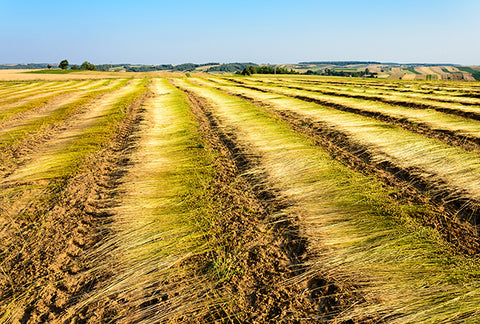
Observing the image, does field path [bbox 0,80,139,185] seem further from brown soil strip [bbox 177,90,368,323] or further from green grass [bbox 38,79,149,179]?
brown soil strip [bbox 177,90,368,323]

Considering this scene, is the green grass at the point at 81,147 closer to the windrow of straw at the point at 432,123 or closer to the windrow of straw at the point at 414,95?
the windrow of straw at the point at 432,123

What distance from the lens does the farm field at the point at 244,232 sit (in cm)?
294

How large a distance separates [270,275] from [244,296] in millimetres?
448

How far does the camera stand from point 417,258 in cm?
338

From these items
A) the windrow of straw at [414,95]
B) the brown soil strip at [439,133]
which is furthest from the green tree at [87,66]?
the brown soil strip at [439,133]

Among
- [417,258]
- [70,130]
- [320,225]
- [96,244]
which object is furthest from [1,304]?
[70,130]

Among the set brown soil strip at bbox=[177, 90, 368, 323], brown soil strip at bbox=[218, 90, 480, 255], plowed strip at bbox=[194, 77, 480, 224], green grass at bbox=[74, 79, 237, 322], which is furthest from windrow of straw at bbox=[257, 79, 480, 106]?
green grass at bbox=[74, 79, 237, 322]

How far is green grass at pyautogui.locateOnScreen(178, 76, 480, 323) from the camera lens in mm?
2768

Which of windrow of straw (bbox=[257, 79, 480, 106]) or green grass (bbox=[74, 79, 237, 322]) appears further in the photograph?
windrow of straw (bbox=[257, 79, 480, 106])

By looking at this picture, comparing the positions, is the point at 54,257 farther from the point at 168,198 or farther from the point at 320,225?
the point at 320,225

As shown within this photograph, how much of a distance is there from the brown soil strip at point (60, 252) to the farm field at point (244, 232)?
20 mm

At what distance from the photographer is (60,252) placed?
3.91 m

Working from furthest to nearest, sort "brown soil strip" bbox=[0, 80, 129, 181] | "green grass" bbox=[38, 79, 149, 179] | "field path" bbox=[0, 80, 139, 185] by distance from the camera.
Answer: "brown soil strip" bbox=[0, 80, 129, 181]
"green grass" bbox=[38, 79, 149, 179]
"field path" bbox=[0, 80, 139, 185]

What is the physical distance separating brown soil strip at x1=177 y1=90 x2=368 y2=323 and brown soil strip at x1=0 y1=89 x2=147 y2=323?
1.69m
